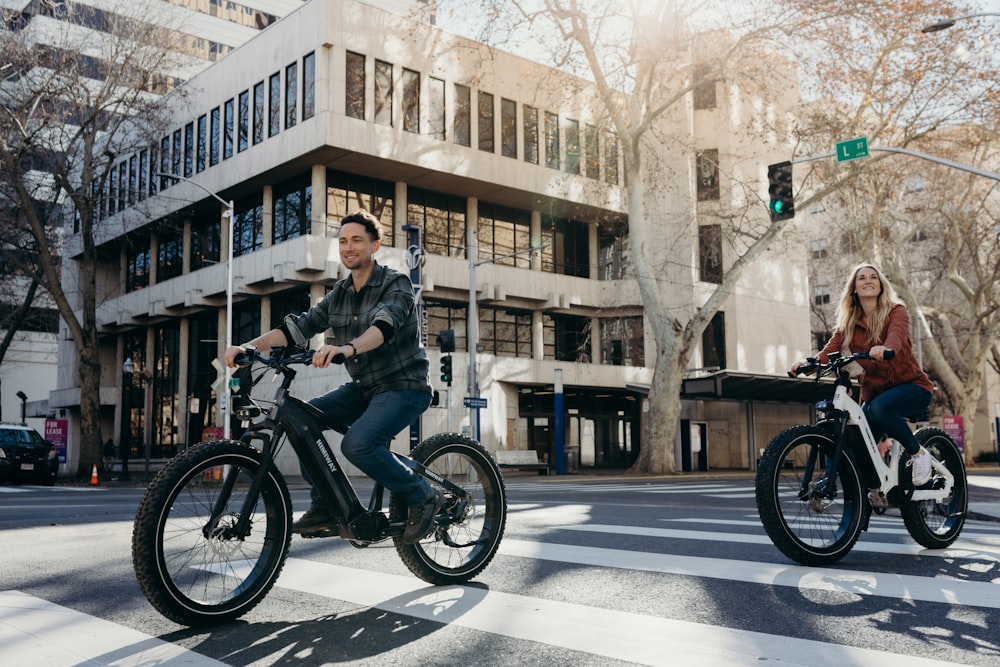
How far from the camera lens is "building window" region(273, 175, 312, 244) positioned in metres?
34.7

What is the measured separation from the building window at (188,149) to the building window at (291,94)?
7777mm

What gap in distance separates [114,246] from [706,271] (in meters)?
29.3

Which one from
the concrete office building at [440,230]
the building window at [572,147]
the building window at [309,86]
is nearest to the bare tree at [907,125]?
the concrete office building at [440,230]

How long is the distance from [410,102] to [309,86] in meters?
3.72

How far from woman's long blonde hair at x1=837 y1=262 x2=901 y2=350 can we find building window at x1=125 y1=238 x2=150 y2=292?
43138mm

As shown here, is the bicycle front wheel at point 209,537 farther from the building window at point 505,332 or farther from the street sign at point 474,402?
the building window at point 505,332

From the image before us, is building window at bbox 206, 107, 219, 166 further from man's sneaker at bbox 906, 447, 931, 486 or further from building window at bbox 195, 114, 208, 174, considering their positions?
man's sneaker at bbox 906, 447, 931, 486

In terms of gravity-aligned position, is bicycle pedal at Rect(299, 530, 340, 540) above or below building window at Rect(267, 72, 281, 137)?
below

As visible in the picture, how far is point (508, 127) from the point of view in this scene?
3750cm

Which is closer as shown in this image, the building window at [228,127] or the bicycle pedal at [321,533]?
the bicycle pedal at [321,533]

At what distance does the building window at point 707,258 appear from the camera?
136 feet

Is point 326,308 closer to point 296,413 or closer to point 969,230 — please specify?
point 296,413

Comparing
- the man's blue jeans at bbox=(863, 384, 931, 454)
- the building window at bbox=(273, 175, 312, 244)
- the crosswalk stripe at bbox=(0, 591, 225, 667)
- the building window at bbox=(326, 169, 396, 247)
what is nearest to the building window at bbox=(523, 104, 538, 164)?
the building window at bbox=(326, 169, 396, 247)

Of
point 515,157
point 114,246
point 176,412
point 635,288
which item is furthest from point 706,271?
point 114,246
